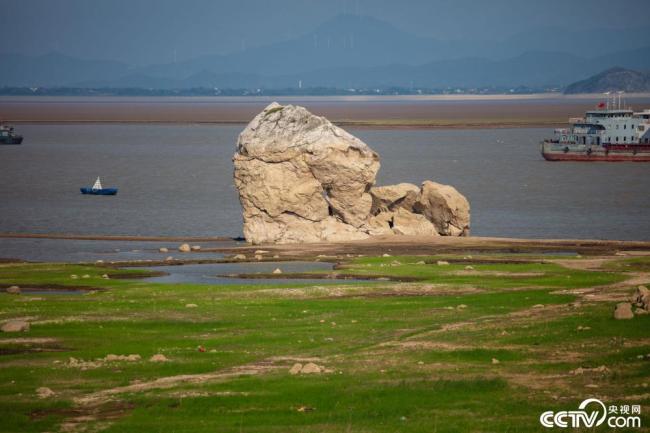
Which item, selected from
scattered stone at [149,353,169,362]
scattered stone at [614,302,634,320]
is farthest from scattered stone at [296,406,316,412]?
scattered stone at [614,302,634,320]

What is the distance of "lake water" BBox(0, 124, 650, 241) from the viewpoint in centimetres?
7200

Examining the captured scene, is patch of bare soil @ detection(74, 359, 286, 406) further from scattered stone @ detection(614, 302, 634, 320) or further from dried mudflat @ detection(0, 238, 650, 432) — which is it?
scattered stone @ detection(614, 302, 634, 320)

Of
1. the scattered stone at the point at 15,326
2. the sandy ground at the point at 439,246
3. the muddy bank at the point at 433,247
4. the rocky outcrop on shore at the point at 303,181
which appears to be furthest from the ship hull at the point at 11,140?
the scattered stone at the point at 15,326

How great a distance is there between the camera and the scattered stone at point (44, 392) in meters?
24.9

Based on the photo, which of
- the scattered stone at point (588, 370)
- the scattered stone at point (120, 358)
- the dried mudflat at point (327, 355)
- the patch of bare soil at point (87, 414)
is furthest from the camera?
the scattered stone at point (120, 358)

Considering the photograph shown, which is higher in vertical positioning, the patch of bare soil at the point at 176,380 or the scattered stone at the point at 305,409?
the scattered stone at the point at 305,409

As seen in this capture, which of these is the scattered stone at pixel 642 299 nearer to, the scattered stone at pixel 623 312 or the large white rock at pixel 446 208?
the scattered stone at pixel 623 312

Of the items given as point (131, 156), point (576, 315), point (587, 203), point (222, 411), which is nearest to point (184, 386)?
point (222, 411)

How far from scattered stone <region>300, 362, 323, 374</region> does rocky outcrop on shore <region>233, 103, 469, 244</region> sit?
3399 centimetres

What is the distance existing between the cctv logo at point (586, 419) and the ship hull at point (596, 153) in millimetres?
110996

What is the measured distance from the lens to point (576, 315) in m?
31.6

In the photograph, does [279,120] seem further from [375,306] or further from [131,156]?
[131,156]

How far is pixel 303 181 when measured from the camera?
60.8m

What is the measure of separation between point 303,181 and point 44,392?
36.5m
